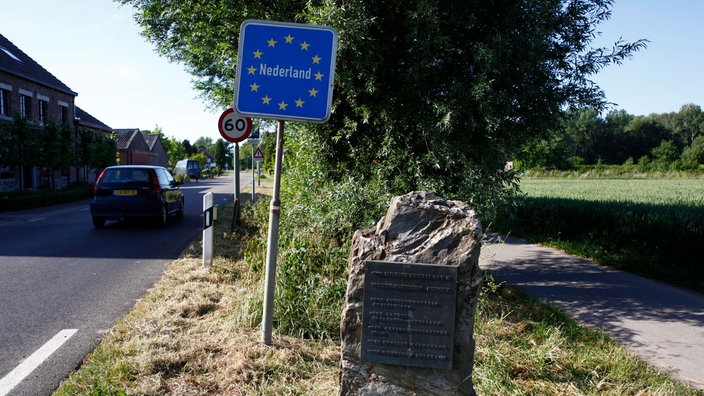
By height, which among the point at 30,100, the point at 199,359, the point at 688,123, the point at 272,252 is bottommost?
the point at 199,359

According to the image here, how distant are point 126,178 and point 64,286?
6.15 m

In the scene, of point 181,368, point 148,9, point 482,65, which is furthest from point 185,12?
point 181,368

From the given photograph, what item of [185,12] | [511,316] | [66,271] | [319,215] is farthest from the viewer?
[185,12]

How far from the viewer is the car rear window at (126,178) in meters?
12.1

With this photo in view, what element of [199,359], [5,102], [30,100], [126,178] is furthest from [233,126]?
[30,100]

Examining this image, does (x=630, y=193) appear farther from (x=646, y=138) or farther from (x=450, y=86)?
(x=646, y=138)

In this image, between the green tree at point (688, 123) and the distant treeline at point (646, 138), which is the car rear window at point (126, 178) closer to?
the distant treeline at point (646, 138)

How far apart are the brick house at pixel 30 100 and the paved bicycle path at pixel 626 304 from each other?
2345cm

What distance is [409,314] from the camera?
3133 millimetres

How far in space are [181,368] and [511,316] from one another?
3.30 m

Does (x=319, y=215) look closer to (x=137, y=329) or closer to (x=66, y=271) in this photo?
(x=137, y=329)

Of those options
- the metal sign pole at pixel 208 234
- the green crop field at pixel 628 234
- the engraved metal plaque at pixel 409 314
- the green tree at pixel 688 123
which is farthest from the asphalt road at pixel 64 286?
the green tree at pixel 688 123

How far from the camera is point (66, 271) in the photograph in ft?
24.4

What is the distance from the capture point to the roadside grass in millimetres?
3443
